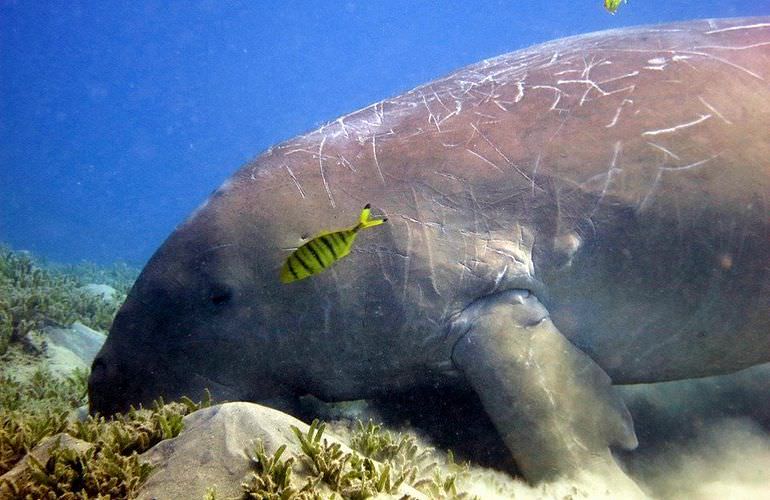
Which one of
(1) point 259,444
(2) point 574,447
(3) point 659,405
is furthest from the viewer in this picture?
(3) point 659,405

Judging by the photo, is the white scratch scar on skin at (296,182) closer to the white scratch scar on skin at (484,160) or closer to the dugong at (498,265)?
the dugong at (498,265)

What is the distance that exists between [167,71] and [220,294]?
659 feet

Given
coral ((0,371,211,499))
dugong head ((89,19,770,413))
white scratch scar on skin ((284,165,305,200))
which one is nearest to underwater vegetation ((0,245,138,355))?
coral ((0,371,211,499))

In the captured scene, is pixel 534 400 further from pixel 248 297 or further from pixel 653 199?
pixel 248 297

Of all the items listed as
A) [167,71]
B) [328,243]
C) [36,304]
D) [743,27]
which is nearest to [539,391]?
[328,243]

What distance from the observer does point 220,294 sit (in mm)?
3613

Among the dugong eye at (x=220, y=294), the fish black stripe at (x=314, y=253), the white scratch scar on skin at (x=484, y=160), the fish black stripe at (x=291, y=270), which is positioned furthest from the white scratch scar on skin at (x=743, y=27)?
the dugong eye at (x=220, y=294)

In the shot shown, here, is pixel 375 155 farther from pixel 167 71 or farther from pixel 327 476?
pixel 167 71

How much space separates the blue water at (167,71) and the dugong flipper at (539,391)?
111 meters

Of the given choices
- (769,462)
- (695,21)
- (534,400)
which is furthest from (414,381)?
(695,21)

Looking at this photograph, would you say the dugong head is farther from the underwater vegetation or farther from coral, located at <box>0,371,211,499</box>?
the underwater vegetation

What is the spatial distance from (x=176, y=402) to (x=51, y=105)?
8082 inches

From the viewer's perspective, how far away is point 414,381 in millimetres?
3783

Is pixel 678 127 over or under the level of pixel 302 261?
under
